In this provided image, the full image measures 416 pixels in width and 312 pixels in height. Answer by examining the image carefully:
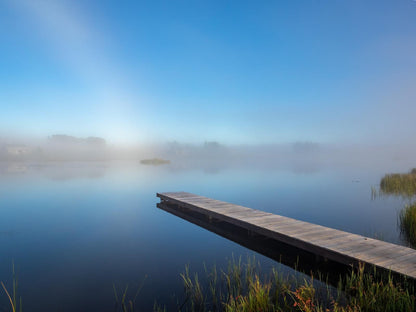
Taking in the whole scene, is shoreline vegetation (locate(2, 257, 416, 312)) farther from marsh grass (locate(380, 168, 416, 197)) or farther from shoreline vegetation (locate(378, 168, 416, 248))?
marsh grass (locate(380, 168, 416, 197))

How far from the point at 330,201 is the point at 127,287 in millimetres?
12384

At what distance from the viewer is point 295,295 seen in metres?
3.53

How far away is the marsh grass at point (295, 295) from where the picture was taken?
302cm

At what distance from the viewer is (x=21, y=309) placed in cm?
409

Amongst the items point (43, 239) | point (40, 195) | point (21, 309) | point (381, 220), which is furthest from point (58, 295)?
point (40, 195)

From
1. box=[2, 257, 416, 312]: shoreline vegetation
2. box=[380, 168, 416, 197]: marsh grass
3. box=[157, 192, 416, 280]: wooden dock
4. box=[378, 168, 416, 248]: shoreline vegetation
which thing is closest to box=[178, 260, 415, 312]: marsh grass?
box=[2, 257, 416, 312]: shoreline vegetation

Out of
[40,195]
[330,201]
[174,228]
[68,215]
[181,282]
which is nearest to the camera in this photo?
[181,282]

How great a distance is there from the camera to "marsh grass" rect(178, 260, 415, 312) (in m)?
3.02

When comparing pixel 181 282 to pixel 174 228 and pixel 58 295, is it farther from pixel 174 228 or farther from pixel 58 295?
pixel 174 228

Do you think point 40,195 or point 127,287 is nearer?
point 127,287

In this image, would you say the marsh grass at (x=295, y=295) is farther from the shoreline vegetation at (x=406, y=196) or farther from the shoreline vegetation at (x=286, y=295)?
the shoreline vegetation at (x=406, y=196)

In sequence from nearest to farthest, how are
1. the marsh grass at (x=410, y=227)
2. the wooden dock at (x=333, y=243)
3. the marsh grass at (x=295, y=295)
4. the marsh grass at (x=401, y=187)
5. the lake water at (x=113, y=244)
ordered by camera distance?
1. the marsh grass at (x=295, y=295)
2. the wooden dock at (x=333, y=243)
3. the lake water at (x=113, y=244)
4. the marsh grass at (x=410, y=227)
5. the marsh grass at (x=401, y=187)

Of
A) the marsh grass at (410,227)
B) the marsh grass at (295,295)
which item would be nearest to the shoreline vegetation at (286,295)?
the marsh grass at (295,295)

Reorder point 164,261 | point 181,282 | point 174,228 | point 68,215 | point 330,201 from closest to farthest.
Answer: point 181,282
point 164,261
point 174,228
point 68,215
point 330,201
